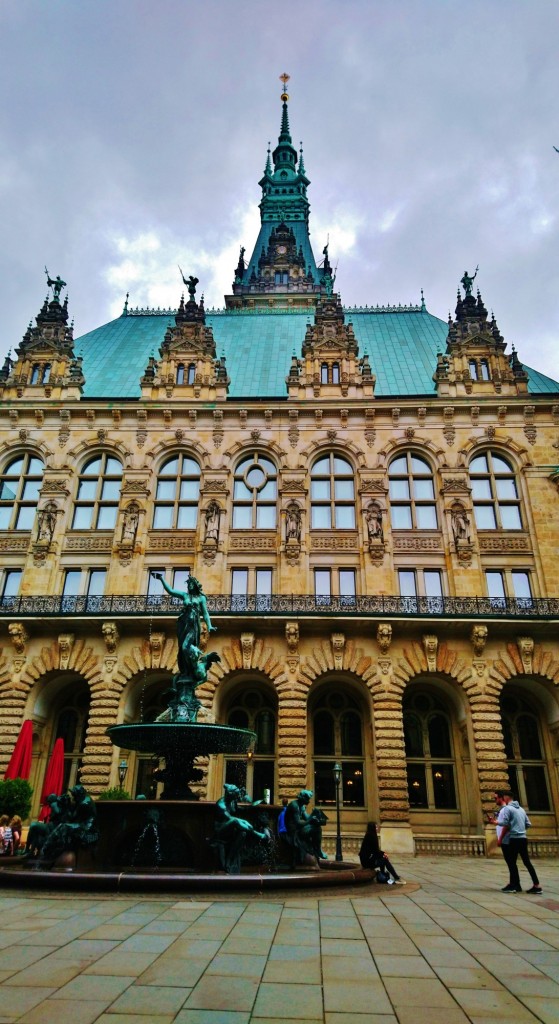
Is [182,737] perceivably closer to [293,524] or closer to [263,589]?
[263,589]

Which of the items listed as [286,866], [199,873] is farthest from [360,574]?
[199,873]

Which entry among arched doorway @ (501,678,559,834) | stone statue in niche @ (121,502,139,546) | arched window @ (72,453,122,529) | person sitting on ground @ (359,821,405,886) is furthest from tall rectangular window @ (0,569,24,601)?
arched doorway @ (501,678,559,834)

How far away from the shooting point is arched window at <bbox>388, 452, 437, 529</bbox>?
96.1ft

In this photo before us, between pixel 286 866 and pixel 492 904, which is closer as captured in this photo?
pixel 492 904

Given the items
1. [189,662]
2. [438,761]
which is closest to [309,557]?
[438,761]

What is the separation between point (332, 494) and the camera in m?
30.0

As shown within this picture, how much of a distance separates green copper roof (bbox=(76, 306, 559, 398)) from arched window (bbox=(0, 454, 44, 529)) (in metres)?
5.18

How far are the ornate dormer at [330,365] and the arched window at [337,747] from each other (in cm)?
1491

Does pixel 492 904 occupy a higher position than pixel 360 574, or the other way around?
pixel 360 574

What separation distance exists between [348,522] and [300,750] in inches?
415

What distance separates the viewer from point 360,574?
91.5 ft

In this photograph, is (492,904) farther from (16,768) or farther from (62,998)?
(16,768)

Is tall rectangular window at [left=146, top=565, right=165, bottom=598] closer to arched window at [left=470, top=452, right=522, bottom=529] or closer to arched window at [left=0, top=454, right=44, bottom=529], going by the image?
arched window at [left=0, top=454, right=44, bottom=529]

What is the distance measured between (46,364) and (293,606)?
758 inches
